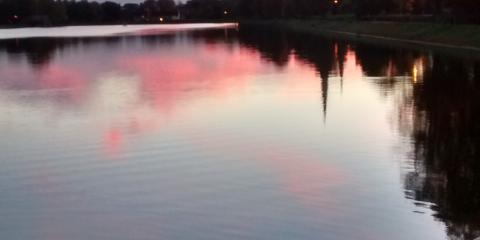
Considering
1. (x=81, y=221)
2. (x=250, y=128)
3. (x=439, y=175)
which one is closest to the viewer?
(x=81, y=221)

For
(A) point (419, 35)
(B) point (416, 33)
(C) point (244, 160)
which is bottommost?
(C) point (244, 160)

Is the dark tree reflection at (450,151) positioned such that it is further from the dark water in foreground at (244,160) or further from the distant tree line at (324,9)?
the distant tree line at (324,9)

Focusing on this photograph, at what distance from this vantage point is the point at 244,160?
16094 mm

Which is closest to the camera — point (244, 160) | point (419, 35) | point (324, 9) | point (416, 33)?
point (244, 160)

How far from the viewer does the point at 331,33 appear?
90062 mm

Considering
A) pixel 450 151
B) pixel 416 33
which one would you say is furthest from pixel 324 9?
pixel 450 151

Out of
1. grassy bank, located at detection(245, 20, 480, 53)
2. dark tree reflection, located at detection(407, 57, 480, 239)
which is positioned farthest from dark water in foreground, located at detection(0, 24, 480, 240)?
grassy bank, located at detection(245, 20, 480, 53)

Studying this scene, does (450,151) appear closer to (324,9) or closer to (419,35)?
(419,35)

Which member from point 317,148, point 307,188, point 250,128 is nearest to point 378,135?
point 317,148

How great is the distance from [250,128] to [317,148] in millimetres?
3370

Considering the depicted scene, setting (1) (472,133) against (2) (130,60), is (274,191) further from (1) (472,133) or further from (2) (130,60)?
(2) (130,60)

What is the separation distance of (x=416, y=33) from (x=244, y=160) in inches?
1914

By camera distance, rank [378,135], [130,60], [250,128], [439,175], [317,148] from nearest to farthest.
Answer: [439,175]
[317,148]
[378,135]
[250,128]
[130,60]

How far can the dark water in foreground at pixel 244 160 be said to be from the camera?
38.5 ft
